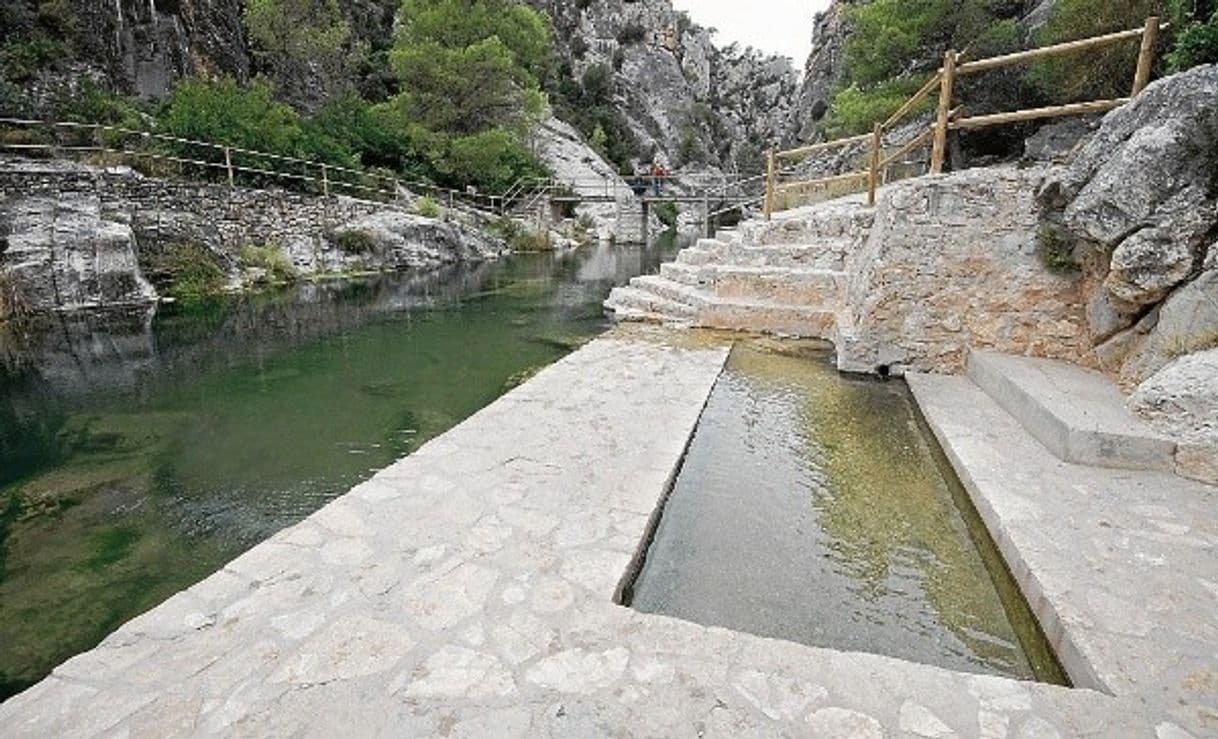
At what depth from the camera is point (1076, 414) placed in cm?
361

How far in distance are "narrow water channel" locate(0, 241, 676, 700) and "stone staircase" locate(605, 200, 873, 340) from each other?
1274 millimetres

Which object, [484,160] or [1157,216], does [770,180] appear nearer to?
[1157,216]

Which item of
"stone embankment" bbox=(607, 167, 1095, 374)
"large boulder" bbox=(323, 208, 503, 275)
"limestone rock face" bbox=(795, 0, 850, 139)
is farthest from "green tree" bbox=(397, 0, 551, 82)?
"stone embankment" bbox=(607, 167, 1095, 374)

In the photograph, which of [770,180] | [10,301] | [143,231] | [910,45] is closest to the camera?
[10,301]

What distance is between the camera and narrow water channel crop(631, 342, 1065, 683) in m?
2.32

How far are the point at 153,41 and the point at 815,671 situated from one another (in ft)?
85.5

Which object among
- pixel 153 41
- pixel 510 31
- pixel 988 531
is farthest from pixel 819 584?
pixel 510 31

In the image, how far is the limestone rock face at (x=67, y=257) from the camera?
9234 mm

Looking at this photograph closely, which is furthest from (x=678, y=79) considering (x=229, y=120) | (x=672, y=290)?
(x=672, y=290)

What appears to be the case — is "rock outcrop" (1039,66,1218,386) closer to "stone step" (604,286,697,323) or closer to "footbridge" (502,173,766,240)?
"stone step" (604,286,697,323)

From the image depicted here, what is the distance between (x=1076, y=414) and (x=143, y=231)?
14074 millimetres

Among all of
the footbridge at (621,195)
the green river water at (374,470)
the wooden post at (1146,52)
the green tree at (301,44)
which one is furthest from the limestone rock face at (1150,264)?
the green tree at (301,44)

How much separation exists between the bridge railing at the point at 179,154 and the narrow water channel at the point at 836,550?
547 inches

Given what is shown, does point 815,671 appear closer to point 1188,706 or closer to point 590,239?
point 1188,706
